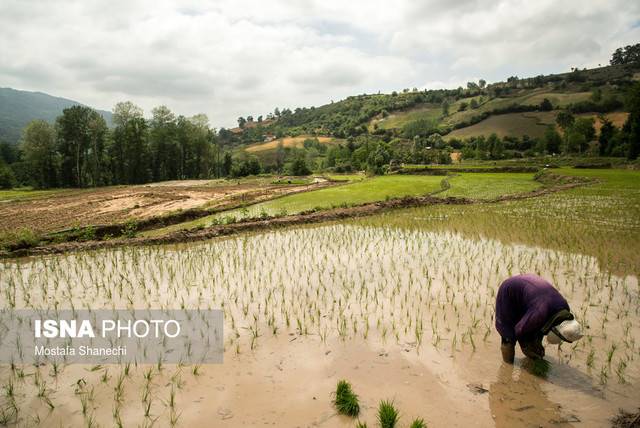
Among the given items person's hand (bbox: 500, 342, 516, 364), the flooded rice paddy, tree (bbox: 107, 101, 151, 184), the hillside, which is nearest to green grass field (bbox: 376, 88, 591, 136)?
the hillside

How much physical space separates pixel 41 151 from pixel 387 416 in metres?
72.2

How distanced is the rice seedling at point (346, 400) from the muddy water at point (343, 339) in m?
0.12

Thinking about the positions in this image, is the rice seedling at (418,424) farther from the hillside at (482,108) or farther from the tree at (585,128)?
the hillside at (482,108)

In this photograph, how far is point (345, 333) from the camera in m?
6.52

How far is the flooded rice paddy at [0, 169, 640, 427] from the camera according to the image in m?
4.55

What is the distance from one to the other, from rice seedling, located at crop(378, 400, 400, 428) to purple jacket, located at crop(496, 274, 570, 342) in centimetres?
214

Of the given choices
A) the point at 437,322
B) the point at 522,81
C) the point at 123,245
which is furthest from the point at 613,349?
the point at 522,81

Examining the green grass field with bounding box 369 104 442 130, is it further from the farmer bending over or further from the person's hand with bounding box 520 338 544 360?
the person's hand with bounding box 520 338 544 360

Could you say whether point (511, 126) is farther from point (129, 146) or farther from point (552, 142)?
point (129, 146)

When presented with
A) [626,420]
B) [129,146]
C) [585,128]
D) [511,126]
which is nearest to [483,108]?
[511,126]

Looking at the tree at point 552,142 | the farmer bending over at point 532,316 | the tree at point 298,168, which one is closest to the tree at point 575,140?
the tree at point 552,142

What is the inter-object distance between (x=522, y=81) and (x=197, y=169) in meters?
143

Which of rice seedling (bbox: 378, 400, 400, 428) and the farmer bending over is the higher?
the farmer bending over

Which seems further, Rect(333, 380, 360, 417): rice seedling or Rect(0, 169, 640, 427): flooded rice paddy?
Rect(0, 169, 640, 427): flooded rice paddy
